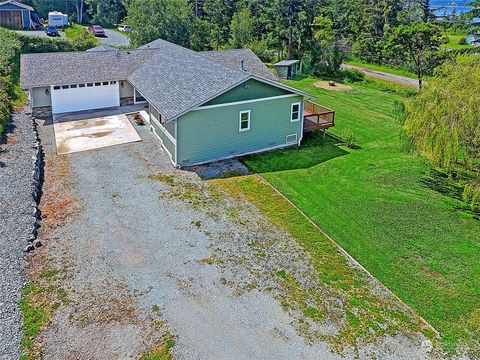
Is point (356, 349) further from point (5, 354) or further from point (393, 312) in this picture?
point (5, 354)

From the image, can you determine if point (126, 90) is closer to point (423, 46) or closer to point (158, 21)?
point (158, 21)

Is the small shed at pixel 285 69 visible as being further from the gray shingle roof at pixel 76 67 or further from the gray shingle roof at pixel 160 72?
the gray shingle roof at pixel 76 67

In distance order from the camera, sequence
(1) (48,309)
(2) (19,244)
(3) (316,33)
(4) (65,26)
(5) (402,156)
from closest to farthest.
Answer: (1) (48,309) < (2) (19,244) < (5) (402,156) < (3) (316,33) < (4) (65,26)

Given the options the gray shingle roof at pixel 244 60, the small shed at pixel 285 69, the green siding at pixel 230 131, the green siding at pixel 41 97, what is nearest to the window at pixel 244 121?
the green siding at pixel 230 131

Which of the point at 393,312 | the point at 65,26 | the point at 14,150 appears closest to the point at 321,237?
the point at 393,312

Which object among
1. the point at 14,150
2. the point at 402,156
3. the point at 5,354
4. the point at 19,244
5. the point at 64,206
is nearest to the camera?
the point at 5,354

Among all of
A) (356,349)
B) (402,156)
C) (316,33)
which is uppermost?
(316,33)

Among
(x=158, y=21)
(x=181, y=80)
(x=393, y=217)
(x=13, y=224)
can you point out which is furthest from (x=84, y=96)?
(x=393, y=217)

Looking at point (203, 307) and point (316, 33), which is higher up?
point (316, 33)
